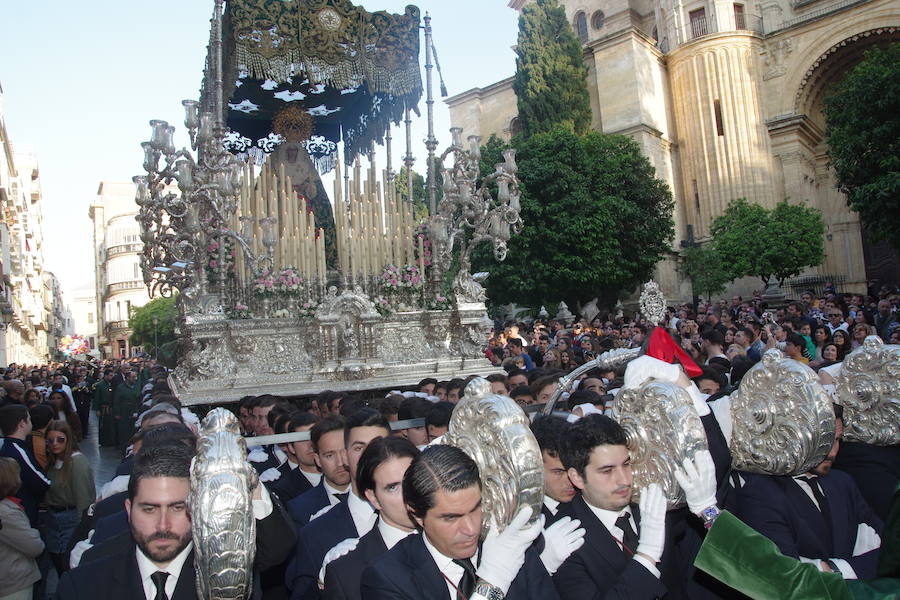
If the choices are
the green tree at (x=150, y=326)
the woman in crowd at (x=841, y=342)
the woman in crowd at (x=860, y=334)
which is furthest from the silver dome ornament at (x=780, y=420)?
the green tree at (x=150, y=326)

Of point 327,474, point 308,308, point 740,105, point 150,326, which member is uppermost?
point 740,105

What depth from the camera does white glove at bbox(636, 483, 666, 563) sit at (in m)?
2.54

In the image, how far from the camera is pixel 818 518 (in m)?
3.11

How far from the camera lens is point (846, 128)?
55.3ft

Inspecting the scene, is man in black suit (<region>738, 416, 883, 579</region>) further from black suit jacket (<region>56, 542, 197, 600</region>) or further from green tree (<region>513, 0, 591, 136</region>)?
green tree (<region>513, 0, 591, 136</region>)

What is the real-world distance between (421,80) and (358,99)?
5.06ft

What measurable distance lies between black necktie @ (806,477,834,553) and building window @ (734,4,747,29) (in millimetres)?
31700

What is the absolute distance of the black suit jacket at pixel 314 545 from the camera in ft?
10.3

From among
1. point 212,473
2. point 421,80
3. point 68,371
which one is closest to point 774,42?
point 421,80

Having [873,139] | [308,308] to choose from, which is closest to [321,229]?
[308,308]

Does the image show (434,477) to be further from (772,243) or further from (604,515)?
(772,243)

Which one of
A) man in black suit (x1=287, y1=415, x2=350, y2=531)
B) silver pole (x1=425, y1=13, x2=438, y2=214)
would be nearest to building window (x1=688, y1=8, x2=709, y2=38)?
silver pole (x1=425, y1=13, x2=438, y2=214)

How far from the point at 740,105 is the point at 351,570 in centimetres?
3048

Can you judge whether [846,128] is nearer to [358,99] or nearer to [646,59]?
[358,99]
